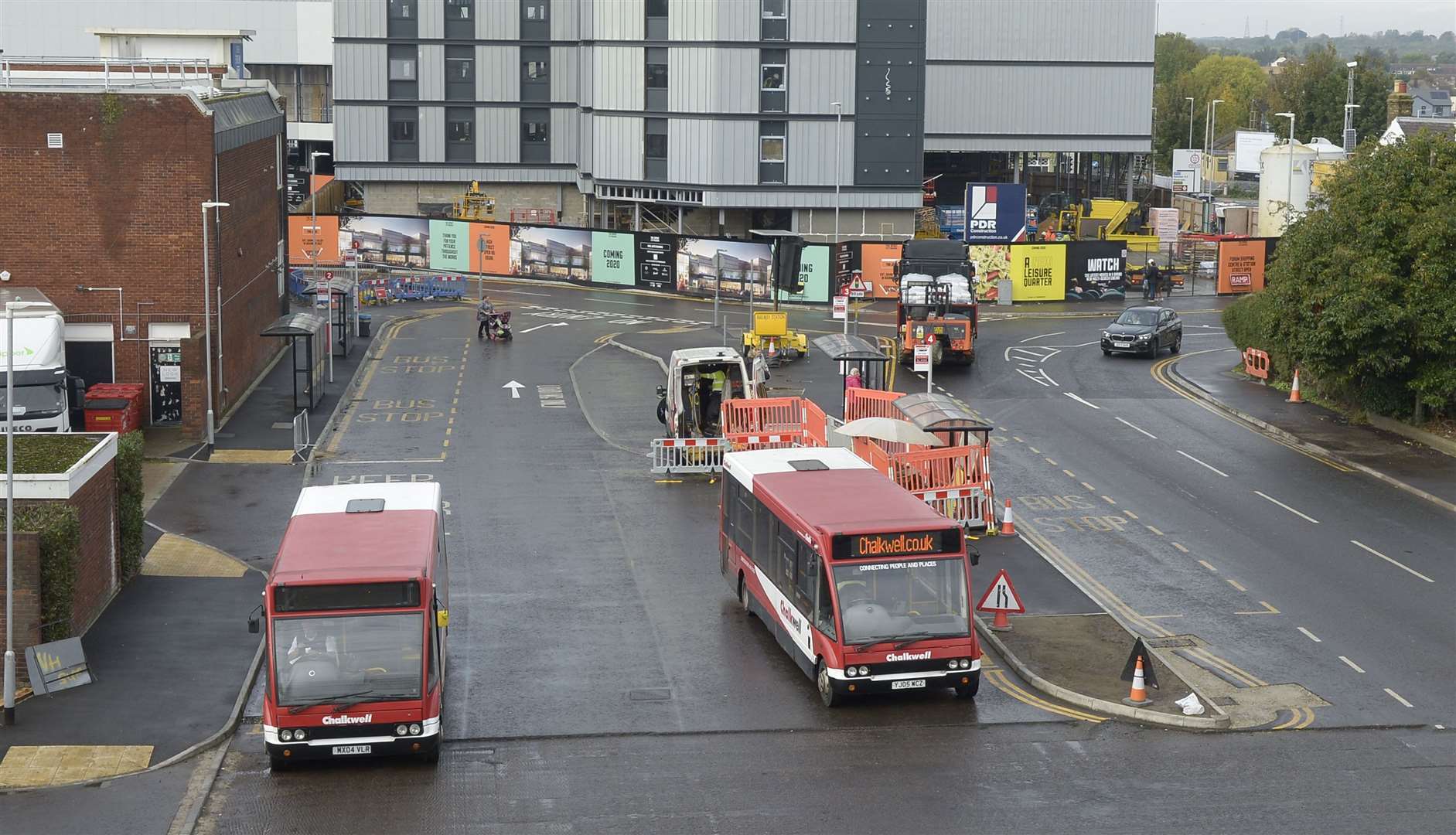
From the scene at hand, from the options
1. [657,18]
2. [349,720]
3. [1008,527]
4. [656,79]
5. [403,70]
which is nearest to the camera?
[349,720]

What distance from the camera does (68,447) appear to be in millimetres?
26641

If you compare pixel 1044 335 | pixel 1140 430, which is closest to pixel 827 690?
pixel 1140 430

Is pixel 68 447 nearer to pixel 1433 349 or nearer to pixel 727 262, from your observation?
pixel 1433 349

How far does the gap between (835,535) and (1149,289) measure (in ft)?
178

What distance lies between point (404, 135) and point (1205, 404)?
58.2 m

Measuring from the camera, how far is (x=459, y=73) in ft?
302

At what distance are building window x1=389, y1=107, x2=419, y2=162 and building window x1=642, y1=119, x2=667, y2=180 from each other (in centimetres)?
1637

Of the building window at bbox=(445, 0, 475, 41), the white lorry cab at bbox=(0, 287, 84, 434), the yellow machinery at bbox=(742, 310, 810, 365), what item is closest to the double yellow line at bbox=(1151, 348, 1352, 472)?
the yellow machinery at bbox=(742, 310, 810, 365)

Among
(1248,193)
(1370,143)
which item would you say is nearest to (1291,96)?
(1248,193)

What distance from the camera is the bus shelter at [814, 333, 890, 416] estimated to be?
40969 mm

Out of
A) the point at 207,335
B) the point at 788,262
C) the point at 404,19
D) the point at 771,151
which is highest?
the point at 404,19

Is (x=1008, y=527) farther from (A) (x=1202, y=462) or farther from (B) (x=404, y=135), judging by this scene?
(B) (x=404, y=135)

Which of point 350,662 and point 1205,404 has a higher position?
point 1205,404

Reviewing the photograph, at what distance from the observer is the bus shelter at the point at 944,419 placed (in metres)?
31.9
